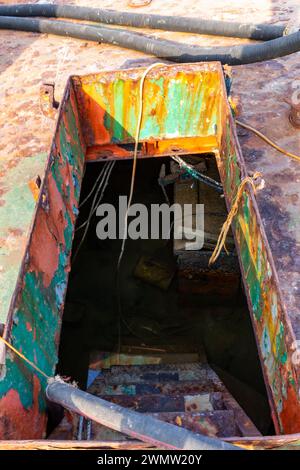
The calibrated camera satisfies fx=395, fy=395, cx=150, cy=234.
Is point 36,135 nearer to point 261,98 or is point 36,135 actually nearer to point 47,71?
point 47,71

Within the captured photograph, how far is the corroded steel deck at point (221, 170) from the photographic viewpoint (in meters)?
2.76

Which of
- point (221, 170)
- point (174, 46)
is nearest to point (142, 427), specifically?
point (221, 170)

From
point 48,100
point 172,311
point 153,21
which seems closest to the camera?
point 48,100

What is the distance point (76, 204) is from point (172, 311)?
2.37 m

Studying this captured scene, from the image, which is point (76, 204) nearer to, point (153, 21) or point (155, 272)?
point (155, 272)

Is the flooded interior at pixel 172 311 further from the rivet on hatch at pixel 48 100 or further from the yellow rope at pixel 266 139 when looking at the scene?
the rivet on hatch at pixel 48 100

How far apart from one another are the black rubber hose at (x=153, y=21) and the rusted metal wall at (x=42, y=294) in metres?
2.80

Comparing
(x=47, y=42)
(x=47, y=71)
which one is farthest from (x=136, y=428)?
(x=47, y=42)

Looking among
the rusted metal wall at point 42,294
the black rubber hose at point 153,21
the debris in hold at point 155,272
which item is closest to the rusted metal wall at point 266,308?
the rusted metal wall at point 42,294

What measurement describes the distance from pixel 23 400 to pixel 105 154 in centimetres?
305

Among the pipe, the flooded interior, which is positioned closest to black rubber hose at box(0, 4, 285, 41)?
the flooded interior

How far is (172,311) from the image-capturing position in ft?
18.8

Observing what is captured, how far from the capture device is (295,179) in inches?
151

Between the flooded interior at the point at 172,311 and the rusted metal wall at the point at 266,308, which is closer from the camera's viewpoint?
the rusted metal wall at the point at 266,308
